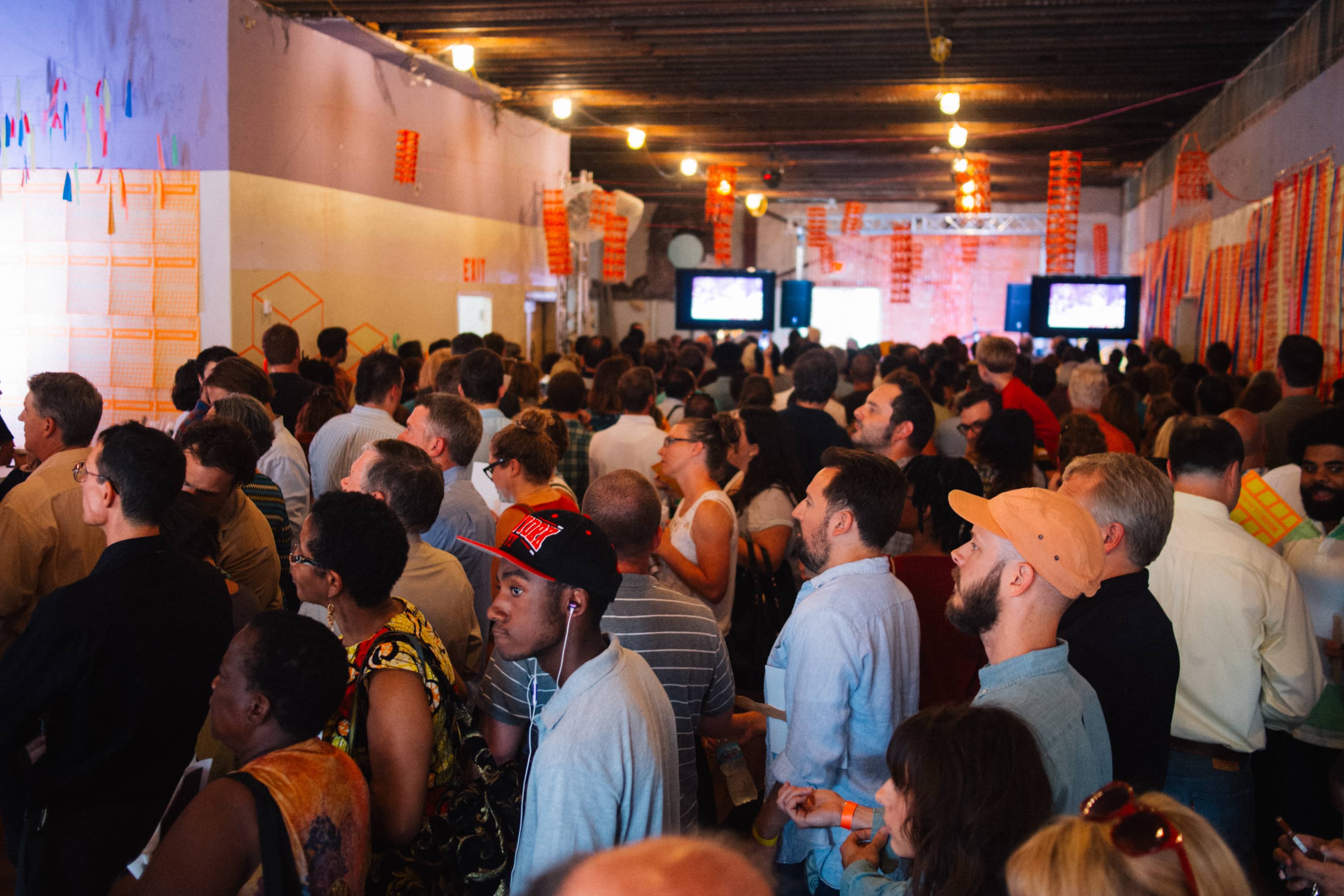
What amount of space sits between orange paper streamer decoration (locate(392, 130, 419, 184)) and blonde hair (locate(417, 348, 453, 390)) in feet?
10.7

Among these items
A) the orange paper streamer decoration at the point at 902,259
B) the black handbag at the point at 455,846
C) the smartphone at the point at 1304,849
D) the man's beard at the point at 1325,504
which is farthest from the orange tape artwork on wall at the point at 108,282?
the orange paper streamer decoration at the point at 902,259

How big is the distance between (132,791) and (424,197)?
27.8 feet

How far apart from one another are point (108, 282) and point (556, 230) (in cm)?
590

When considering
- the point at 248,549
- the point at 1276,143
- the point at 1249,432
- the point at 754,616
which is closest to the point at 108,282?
the point at 248,549

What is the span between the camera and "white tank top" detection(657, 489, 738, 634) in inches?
146

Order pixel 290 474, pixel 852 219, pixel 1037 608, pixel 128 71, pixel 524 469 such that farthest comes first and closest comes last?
1. pixel 852 219
2. pixel 128 71
3. pixel 290 474
4. pixel 524 469
5. pixel 1037 608

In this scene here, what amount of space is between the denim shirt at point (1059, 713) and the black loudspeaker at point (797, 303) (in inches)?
689

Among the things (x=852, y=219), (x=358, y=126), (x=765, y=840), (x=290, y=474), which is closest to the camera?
(x=765, y=840)

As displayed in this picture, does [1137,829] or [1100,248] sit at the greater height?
[1100,248]

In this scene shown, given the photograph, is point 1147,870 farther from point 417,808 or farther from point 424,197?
point 424,197

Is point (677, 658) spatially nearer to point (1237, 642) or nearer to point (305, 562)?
point (305, 562)

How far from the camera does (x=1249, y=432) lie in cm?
431

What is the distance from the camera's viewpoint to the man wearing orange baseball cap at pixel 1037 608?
1.88 meters

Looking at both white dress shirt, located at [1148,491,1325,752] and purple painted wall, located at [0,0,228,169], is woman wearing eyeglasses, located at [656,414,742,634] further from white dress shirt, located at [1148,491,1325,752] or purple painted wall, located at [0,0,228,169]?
purple painted wall, located at [0,0,228,169]
